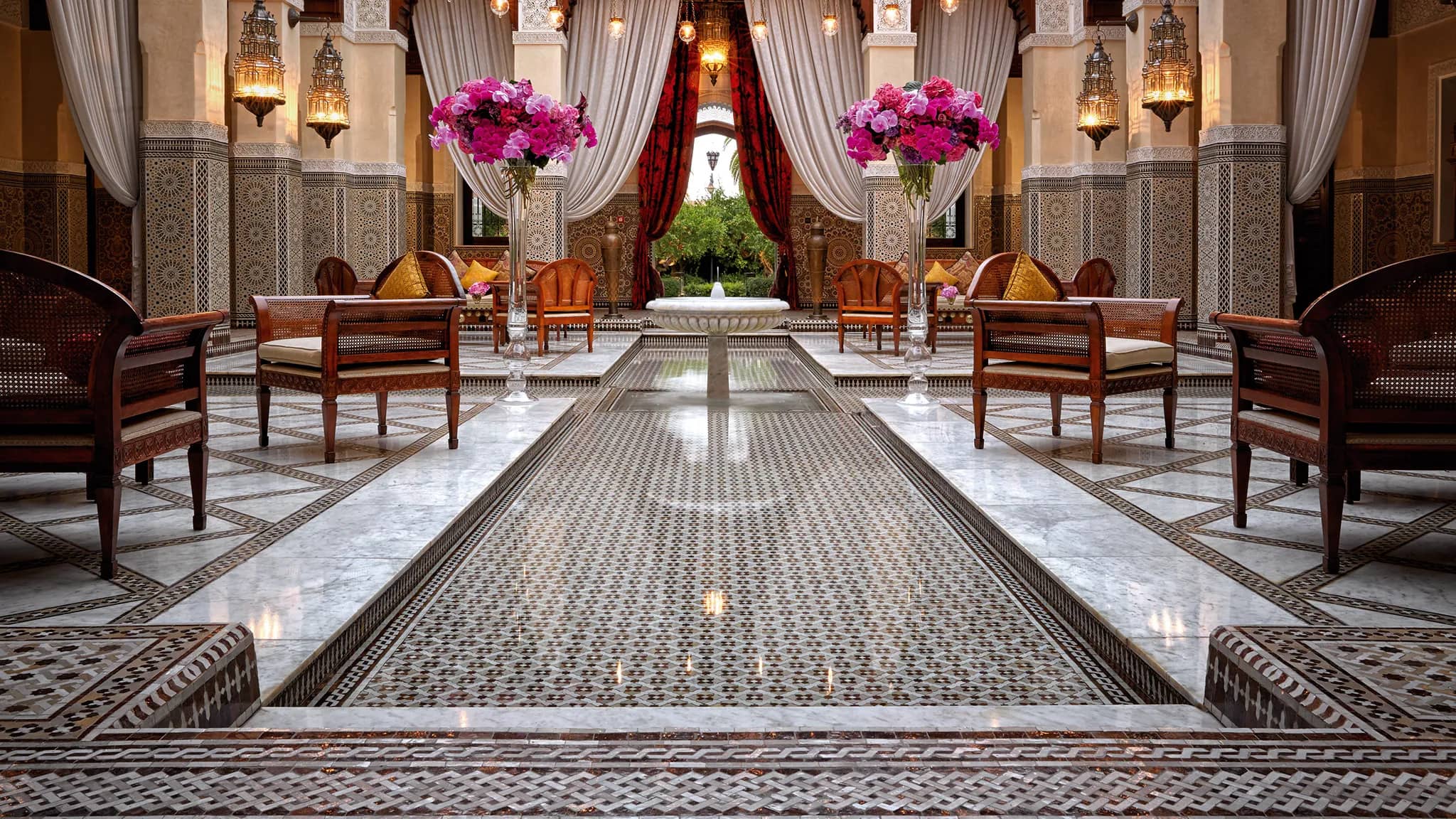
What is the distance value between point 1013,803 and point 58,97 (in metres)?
11.9

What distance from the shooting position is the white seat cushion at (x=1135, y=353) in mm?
4363

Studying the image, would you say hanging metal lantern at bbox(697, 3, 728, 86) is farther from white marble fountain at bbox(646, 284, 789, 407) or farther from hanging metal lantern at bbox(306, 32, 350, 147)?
white marble fountain at bbox(646, 284, 789, 407)

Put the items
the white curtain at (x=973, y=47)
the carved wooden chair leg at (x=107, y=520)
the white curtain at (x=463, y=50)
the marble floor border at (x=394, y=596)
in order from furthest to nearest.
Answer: the white curtain at (x=973, y=47) → the white curtain at (x=463, y=50) → the carved wooden chair leg at (x=107, y=520) → the marble floor border at (x=394, y=596)

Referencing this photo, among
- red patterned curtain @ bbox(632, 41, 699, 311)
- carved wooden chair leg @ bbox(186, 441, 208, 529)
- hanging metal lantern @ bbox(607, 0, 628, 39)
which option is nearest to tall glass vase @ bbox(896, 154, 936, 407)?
carved wooden chair leg @ bbox(186, 441, 208, 529)

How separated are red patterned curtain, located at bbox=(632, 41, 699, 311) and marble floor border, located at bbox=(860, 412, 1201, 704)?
32.4ft

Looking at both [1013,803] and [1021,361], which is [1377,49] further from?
[1013,803]

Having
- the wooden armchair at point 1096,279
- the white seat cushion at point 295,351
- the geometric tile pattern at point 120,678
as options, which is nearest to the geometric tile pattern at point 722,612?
the geometric tile pattern at point 120,678

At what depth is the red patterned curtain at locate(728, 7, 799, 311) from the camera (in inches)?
535

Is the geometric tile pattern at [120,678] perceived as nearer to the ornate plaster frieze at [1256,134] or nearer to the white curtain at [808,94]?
the ornate plaster frieze at [1256,134]

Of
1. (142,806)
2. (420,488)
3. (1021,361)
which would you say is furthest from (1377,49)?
(142,806)

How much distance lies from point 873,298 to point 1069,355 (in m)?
4.65

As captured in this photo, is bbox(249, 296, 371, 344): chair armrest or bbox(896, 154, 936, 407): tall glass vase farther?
bbox(896, 154, 936, 407): tall glass vase

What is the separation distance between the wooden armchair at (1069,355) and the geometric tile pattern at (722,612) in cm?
86

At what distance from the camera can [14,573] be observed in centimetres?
262
